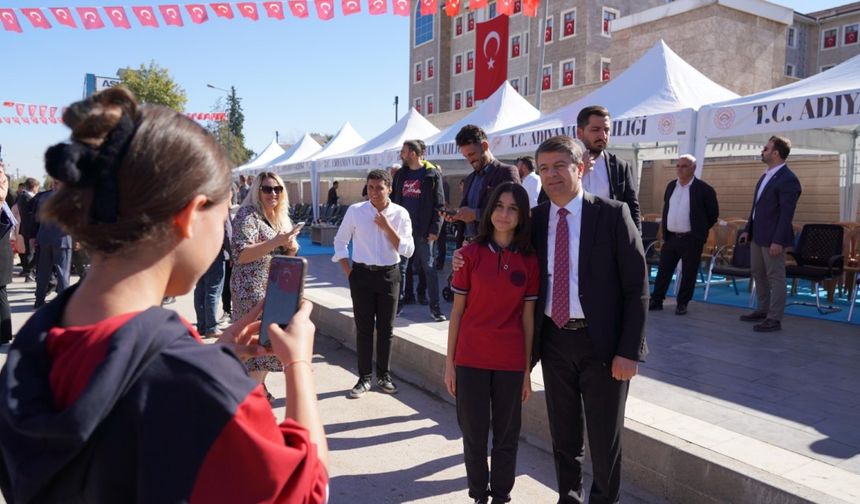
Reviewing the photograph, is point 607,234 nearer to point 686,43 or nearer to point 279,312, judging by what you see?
point 279,312

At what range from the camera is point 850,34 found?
43688 millimetres

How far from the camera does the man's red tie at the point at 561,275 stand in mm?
2887

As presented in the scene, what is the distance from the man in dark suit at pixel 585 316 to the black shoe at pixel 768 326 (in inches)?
178

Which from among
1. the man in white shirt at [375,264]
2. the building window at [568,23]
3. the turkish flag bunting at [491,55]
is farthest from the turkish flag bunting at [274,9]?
the building window at [568,23]

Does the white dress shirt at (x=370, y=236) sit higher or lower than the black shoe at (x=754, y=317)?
higher

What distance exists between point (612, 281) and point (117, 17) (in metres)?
12.2

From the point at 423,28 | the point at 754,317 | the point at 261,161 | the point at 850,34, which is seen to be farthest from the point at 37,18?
the point at 850,34

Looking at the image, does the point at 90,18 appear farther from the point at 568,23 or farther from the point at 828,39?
the point at 828,39

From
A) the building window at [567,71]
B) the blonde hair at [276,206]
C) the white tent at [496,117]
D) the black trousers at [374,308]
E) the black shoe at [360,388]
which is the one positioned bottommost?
the black shoe at [360,388]

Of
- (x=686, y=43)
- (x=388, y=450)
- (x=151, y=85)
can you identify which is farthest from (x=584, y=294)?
(x=151, y=85)

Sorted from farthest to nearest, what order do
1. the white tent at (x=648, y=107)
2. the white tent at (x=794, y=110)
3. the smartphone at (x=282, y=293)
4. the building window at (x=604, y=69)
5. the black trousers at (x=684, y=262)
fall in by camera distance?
the building window at (x=604, y=69), the white tent at (x=648, y=107), the black trousers at (x=684, y=262), the white tent at (x=794, y=110), the smartphone at (x=282, y=293)

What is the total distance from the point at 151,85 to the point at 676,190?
31.7 meters

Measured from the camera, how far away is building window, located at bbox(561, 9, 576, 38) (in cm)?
3581

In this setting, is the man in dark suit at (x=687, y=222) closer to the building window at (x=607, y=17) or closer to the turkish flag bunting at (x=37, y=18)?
the turkish flag bunting at (x=37, y=18)
